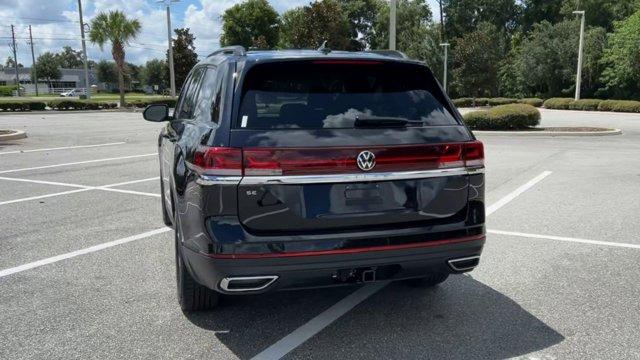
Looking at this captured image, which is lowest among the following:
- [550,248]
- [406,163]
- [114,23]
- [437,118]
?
[550,248]

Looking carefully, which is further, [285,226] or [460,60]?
[460,60]

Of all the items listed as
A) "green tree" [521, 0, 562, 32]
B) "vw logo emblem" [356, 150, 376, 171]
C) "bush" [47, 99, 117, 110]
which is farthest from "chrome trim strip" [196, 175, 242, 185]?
"green tree" [521, 0, 562, 32]

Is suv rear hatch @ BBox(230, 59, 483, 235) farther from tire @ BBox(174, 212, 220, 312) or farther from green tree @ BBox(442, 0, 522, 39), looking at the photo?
green tree @ BBox(442, 0, 522, 39)

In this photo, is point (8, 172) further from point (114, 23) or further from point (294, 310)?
point (114, 23)

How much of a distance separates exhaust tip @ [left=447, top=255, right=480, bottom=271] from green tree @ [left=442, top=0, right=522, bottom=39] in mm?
74419

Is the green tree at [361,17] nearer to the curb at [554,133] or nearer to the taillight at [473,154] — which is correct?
the curb at [554,133]

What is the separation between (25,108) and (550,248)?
1463 inches

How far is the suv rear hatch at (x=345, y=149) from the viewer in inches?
123

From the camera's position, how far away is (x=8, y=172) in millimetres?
10727

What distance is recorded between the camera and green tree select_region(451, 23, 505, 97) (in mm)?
54906

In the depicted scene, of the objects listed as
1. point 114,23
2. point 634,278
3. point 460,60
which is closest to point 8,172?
point 634,278

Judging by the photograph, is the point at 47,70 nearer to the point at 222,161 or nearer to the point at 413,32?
the point at 413,32

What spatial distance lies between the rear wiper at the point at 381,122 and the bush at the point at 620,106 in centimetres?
3697

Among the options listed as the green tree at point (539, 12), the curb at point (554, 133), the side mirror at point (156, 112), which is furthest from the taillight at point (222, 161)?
the green tree at point (539, 12)
